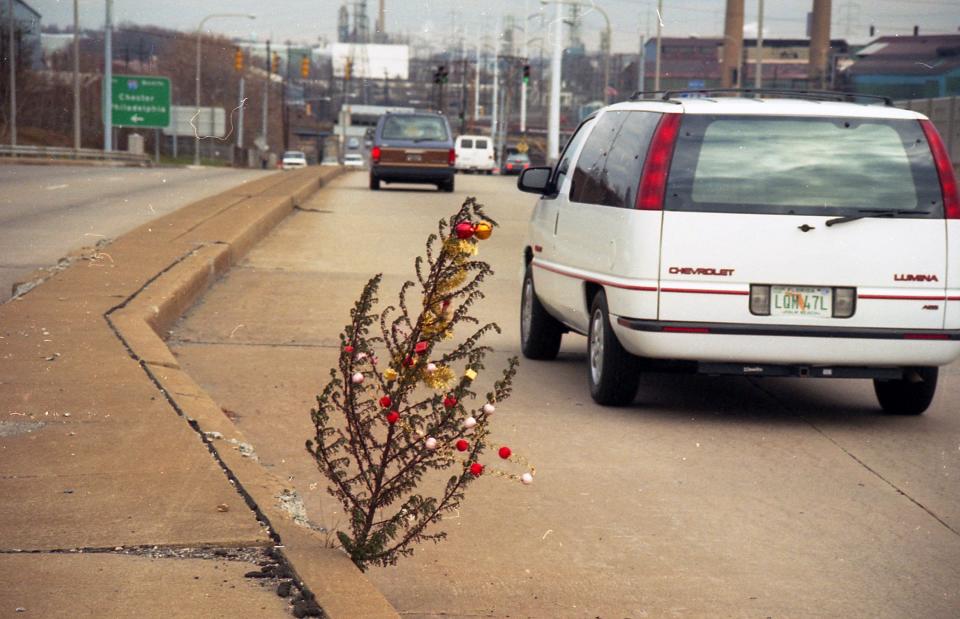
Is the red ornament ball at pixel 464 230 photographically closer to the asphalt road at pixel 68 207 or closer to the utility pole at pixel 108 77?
the asphalt road at pixel 68 207

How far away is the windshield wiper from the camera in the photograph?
7945 mm

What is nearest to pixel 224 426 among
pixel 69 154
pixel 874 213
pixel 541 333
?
pixel 874 213

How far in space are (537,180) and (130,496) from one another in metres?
5.48

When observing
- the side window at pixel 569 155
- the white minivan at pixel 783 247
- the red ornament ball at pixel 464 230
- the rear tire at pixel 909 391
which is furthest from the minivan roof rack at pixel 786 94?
the red ornament ball at pixel 464 230

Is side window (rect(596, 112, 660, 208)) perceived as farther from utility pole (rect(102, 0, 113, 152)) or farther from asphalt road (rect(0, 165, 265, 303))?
utility pole (rect(102, 0, 113, 152))

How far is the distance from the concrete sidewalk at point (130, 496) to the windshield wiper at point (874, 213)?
329 cm

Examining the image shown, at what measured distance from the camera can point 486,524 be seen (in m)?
Answer: 5.80

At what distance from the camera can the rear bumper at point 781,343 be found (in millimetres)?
7902

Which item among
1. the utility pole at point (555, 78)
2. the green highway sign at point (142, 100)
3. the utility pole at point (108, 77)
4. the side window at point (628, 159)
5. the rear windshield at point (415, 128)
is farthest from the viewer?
the green highway sign at point (142, 100)

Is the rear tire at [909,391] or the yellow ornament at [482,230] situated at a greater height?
the yellow ornament at [482,230]

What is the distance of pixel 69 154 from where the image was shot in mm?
64500

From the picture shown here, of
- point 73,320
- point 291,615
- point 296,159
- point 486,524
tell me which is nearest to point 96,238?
point 73,320

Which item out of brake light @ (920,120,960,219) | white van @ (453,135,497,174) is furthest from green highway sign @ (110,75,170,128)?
brake light @ (920,120,960,219)

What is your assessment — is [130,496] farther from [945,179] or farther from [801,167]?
[945,179]
